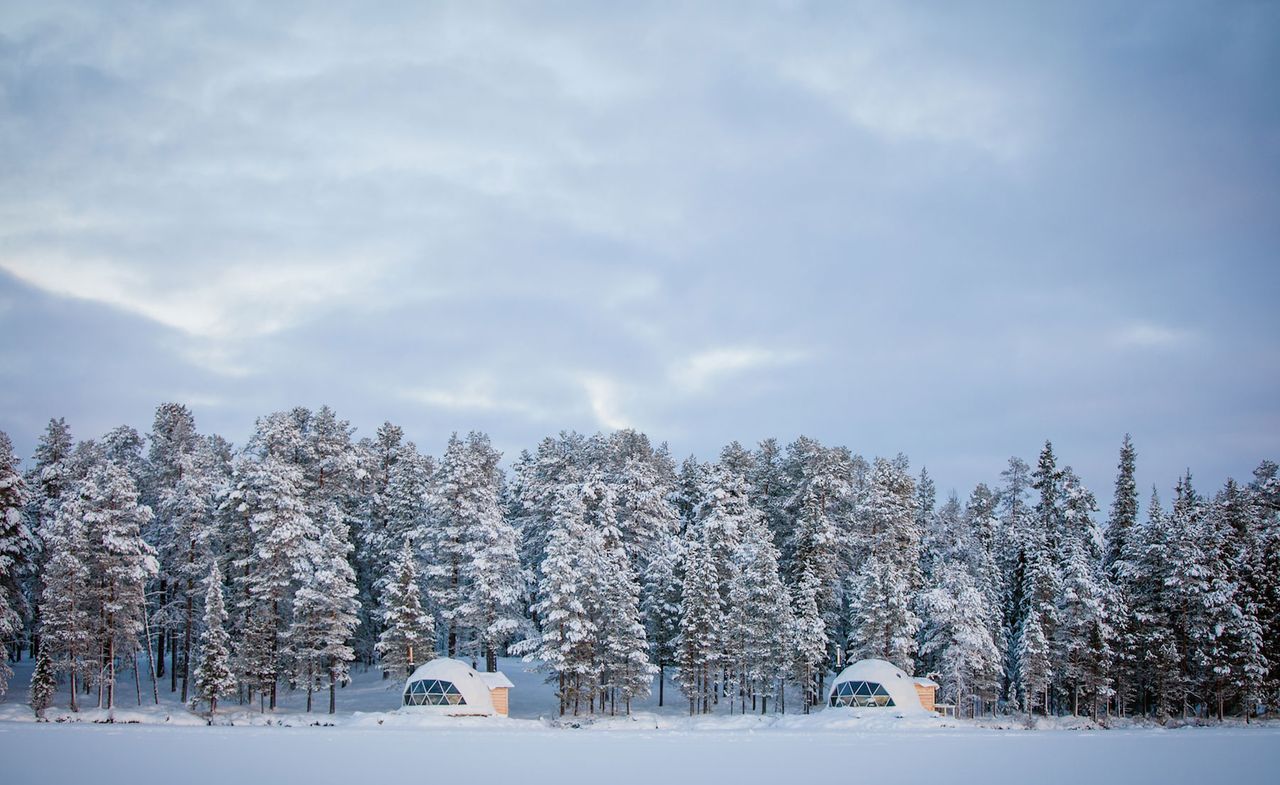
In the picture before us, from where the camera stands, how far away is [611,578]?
6606 centimetres

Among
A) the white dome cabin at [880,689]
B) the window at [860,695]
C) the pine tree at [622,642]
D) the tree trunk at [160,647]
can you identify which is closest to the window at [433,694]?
the pine tree at [622,642]

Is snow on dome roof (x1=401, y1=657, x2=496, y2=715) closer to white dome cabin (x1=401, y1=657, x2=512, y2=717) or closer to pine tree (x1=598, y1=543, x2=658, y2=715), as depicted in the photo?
white dome cabin (x1=401, y1=657, x2=512, y2=717)

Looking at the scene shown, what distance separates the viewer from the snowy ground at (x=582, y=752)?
93.0 feet

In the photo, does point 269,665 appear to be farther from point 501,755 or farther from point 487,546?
point 501,755

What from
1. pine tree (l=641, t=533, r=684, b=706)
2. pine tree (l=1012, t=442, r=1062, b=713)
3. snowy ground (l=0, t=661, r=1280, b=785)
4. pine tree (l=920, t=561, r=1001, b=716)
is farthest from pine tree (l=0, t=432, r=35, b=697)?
pine tree (l=1012, t=442, r=1062, b=713)

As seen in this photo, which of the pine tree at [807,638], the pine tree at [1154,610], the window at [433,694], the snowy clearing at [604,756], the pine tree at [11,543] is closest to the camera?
the snowy clearing at [604,756]

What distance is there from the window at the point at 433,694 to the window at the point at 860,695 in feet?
82.9

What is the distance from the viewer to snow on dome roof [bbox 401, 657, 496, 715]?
59500 mm

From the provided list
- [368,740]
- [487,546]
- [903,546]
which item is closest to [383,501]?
[487,546]

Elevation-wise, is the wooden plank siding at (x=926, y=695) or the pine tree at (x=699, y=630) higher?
the pine tree at (x=699, y=630)

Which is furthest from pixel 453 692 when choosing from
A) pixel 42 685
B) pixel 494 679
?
pixel 42 685

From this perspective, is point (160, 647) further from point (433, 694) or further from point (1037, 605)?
point (1037, 605)

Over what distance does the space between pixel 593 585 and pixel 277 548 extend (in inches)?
840

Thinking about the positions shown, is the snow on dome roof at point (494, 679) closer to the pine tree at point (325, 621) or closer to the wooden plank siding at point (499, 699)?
the wooden plank siding at point (499, 699)
